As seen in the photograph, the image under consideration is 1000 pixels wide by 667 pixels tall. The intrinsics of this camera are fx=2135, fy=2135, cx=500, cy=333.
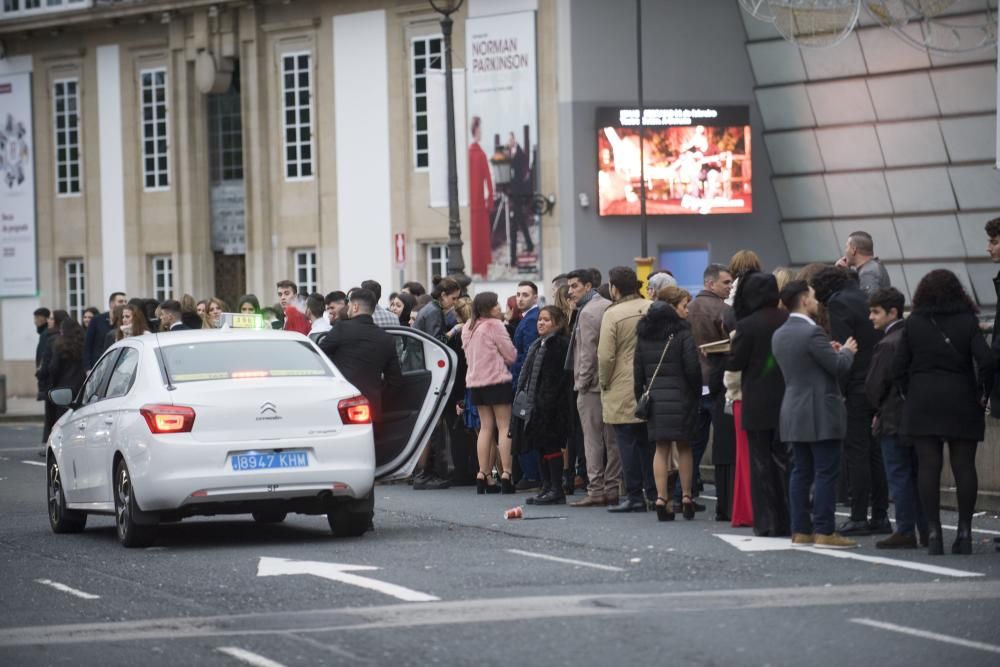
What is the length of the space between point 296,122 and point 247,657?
38376 millimetres

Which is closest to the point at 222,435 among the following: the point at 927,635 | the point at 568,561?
the point at 568,561

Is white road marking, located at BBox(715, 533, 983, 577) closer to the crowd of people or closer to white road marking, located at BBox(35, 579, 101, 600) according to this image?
the crowd of people

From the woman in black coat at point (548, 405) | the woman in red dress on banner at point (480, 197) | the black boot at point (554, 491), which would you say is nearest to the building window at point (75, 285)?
the woman in red dress on banner at point (480, 197)

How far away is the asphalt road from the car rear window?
118 cm

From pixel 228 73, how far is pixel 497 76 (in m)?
8.40

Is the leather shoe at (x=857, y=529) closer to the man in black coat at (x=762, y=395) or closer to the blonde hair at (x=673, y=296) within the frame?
the man in black coat at (x=762, y=395)

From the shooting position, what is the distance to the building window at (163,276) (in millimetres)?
49906

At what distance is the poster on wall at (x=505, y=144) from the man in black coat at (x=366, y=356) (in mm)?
24938

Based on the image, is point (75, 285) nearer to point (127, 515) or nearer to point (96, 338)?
point (96, 338)

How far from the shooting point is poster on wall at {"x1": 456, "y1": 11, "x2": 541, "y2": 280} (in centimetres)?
4212

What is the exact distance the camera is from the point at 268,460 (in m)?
14.1

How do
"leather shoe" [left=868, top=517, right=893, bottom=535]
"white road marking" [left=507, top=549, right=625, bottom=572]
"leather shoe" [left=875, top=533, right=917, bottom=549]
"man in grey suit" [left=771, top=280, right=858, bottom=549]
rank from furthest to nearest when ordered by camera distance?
"leather shoe" [left=868, top=517, right=893, bottom=535] → "man in grey suit" [left=771, top=280, right=858, bottom=549] → "leather shoe" [left=875, top=533, right=917, bottom=549] → "white road marking" [left=507, top=549, right=625, bottom=572]

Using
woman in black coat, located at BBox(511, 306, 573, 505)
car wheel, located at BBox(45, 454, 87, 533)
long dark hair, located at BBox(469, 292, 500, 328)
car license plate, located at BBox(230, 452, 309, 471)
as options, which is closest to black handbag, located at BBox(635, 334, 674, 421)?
woman in black coat, located at BBox(511, 306, 573, 505)

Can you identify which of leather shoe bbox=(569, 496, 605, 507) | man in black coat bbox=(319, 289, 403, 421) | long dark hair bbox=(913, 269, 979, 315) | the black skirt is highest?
long dark hair bbox=(913, 269, 979, 315)
